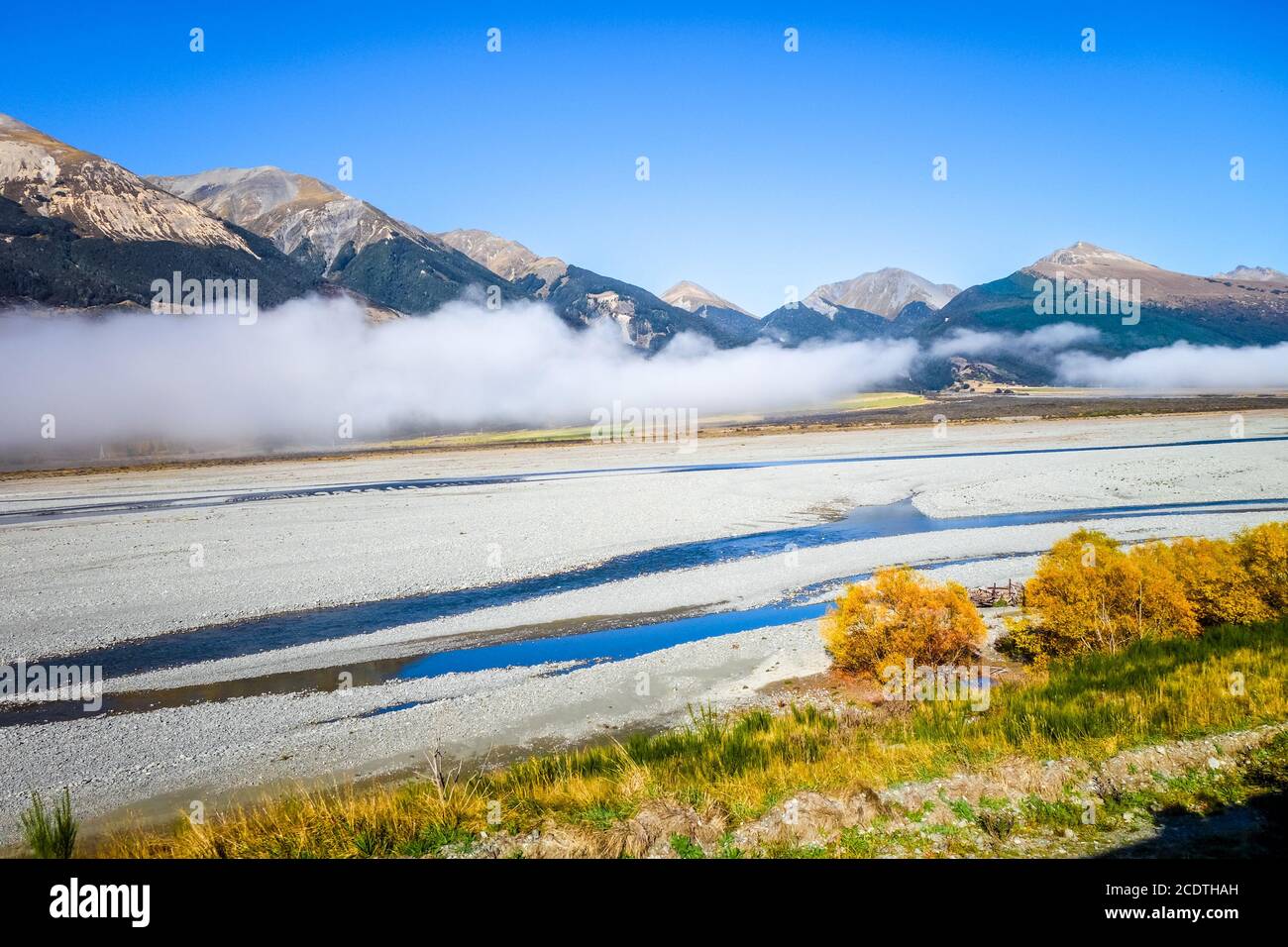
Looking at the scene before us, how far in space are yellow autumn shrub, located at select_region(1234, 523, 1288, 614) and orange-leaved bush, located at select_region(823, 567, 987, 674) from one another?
5.66 meters

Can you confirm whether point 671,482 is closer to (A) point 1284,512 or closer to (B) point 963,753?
(A) point 1284,512

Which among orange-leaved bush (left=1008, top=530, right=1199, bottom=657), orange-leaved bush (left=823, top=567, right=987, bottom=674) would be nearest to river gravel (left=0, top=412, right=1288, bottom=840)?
orange-leaved bush (left=823, top=567, right=987, bottom=674)

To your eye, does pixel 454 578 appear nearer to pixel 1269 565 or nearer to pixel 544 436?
pixel 1269 565

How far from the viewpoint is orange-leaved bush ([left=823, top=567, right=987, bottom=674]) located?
46.1ft

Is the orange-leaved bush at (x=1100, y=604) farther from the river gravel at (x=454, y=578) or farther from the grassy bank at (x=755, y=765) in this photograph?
the river gravel at (x=454, y=578)

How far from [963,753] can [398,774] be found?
846 centimetres

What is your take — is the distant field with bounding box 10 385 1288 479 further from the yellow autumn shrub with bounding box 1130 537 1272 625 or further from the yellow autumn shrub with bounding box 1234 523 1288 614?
the yellow autumn shrub with bounding box 1234 523 1288 614

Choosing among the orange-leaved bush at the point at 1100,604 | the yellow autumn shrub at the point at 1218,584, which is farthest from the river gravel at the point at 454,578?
the yellow autumn shrub at the point at 1218,584

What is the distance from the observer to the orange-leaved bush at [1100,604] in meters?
13.3

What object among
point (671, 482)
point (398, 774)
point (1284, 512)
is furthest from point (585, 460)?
point (398, 774)

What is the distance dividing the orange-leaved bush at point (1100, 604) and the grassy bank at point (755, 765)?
290 cm

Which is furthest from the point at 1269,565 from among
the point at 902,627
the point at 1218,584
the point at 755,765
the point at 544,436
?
the point at 544,436
